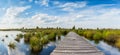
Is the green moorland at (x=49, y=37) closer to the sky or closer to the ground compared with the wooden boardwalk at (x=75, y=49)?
closer to the ground

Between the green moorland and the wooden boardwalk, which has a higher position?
the wooden boardwalk

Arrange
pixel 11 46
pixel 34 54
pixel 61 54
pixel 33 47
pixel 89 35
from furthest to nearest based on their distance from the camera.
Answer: pixel 89 35 → pixel 11 46 → pixel 33 47 → pixel 34 54 → pixel 61 54

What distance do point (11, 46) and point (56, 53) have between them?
18.4 meters

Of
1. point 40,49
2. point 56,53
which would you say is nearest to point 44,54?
point 40,49

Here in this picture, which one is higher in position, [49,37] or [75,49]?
[75,49]

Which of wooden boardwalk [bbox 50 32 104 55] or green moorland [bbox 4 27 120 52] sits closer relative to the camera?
wooden boardwalk [bbox 50 32 104 55]

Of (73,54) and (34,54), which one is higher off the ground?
(73,54)

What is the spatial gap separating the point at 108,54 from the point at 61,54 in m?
12.3

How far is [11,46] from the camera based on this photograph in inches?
1062

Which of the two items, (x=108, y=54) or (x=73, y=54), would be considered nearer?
(x=73, y=54)

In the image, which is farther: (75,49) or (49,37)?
(49,37)

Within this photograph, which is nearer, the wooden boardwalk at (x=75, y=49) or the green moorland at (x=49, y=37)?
the wooden boardwalk at (x=75, y=49)

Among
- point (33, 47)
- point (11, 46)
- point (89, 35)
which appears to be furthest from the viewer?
point (89, 35)

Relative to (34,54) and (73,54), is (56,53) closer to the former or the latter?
(73,54)
